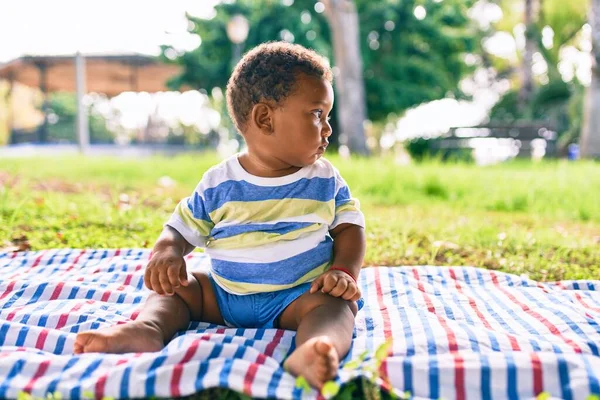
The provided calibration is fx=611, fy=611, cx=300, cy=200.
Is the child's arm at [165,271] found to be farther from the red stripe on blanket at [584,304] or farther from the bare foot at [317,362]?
the red stripe on blanket at [584,304]

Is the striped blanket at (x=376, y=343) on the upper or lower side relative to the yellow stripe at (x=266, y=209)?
lower

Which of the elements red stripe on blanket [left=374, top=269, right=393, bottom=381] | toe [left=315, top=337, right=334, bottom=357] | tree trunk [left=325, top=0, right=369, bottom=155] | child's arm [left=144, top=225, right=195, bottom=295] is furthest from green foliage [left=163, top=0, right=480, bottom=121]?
toe [left=315, top=337, right=334, bottom=357]

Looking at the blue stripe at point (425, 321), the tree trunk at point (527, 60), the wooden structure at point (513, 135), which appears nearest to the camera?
the blue stripe at point (425, 321)

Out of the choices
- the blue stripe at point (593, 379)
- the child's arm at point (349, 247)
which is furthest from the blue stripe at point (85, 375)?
the blue stripe at point (593, 379)

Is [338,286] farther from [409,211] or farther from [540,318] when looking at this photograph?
[409,211]

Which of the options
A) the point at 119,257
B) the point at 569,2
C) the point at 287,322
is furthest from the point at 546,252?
the point at 569,2

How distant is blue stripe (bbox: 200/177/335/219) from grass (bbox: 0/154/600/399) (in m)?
0.72

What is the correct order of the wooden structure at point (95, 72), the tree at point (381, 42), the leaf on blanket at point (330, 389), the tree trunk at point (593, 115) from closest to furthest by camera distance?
the leaf on blanket at point (330, 389) < the tree trunk at point (593, 115) < the tree at point (381, 42) < the wooden structure at point (95, 72)

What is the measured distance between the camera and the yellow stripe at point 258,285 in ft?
6.47

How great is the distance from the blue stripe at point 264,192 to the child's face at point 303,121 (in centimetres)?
11

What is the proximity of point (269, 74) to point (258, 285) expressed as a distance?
682 mm

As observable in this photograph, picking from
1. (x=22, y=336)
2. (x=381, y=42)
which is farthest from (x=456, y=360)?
(x=381, y=42)

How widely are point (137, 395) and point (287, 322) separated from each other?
60cm

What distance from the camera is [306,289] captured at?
196cm
